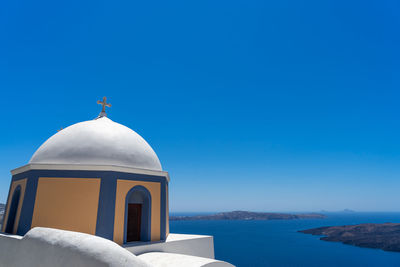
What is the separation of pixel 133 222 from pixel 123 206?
2245mm

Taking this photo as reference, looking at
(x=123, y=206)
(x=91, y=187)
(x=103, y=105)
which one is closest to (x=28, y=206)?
(x=91, y=187)

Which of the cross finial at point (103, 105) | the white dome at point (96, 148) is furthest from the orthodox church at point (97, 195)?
the cross finial at point (103, 105)

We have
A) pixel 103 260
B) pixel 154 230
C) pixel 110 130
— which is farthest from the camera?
pixel 110 130

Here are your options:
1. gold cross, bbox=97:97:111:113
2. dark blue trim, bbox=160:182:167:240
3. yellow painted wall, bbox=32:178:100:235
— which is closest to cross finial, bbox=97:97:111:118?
gold cross, bbox=97:97:111:113

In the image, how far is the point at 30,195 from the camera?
303 inches

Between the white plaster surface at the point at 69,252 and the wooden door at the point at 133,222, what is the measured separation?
181 inches

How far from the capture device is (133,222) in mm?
9648

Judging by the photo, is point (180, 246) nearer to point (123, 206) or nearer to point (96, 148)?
point (123, 206)

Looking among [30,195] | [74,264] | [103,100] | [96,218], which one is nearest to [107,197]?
[96,218]

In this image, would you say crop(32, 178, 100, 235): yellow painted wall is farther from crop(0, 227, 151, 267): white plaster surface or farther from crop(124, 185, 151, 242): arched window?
crop(0, 227, 151, 267): white plaster surface

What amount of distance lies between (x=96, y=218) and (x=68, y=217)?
35.9 inches

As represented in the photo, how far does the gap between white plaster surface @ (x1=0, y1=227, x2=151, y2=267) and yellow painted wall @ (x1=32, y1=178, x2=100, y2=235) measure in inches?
82.7

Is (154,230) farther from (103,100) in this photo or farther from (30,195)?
(103,100)

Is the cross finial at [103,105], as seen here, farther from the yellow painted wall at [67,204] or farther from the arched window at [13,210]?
the arched window at [13,210]
